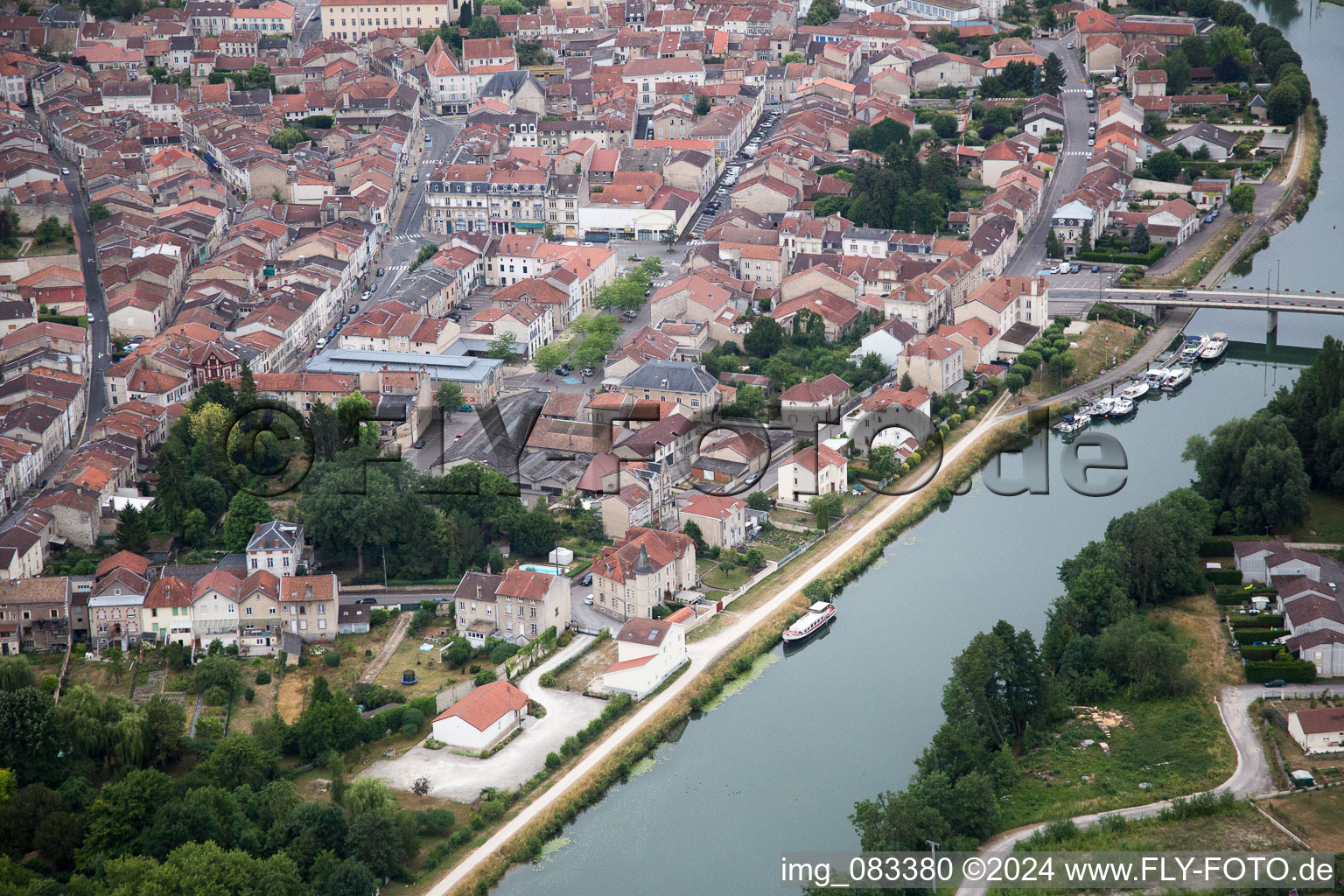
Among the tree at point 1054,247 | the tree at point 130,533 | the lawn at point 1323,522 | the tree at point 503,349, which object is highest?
the tree at point 1054,247

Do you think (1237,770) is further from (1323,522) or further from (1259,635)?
(1323,522)

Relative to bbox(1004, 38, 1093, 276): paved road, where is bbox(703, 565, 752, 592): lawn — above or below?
below

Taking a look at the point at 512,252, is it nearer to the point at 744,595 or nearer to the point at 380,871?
the point at 744,595

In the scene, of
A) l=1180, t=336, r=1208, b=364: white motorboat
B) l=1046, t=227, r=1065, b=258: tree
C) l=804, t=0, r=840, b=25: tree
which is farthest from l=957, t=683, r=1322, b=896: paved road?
l=804, t=0, r=840, b=25: tree

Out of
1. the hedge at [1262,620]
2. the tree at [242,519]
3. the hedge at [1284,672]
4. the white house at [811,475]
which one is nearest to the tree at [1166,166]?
the white house at [811,475]

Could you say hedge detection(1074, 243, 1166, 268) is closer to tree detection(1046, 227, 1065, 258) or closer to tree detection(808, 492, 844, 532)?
tree detection(1046, 227, 1065, 258)

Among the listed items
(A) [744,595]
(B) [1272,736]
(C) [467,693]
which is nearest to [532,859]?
(C) [467,693]

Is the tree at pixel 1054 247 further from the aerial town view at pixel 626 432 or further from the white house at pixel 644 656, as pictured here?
the white house at pixel 644 656
